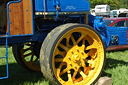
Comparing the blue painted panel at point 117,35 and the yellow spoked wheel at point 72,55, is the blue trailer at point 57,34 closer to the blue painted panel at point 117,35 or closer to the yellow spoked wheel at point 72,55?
the yellow spoked wheel at point 72,55

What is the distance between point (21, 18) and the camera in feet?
12.3

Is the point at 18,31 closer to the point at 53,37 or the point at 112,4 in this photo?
the point at 53,37

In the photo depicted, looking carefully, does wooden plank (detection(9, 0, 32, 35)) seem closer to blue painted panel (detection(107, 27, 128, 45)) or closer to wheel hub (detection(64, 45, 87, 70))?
wheel hub (detection(64, 45, 87, 70))

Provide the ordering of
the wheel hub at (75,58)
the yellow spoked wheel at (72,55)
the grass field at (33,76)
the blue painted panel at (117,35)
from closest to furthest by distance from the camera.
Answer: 1. the yellow spoked wheel at (72,55)
2. the wheel hub at (75,58)
3. the grass field at (33,76)
4. the blue painted panel at (117,35)

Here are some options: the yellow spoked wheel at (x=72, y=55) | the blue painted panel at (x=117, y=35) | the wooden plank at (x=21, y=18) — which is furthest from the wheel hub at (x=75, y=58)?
the blue painted panel at (x=117, y=35)

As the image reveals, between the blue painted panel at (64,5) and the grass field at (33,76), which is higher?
the blue painted panel at (64,5)


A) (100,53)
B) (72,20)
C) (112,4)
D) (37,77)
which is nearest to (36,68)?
(37,77)

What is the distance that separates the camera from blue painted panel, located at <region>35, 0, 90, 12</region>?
13.0 feet

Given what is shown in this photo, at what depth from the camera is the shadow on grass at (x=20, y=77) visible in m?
4.77

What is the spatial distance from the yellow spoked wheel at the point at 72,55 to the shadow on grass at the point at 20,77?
1.00 meters

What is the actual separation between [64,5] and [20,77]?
219cm

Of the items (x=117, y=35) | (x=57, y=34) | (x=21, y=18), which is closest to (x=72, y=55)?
(x=57, y=34)

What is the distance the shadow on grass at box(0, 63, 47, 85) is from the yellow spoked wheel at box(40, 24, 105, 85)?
1.00 meters

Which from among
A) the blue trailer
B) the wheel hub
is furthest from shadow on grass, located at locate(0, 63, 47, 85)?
the wheel hub
